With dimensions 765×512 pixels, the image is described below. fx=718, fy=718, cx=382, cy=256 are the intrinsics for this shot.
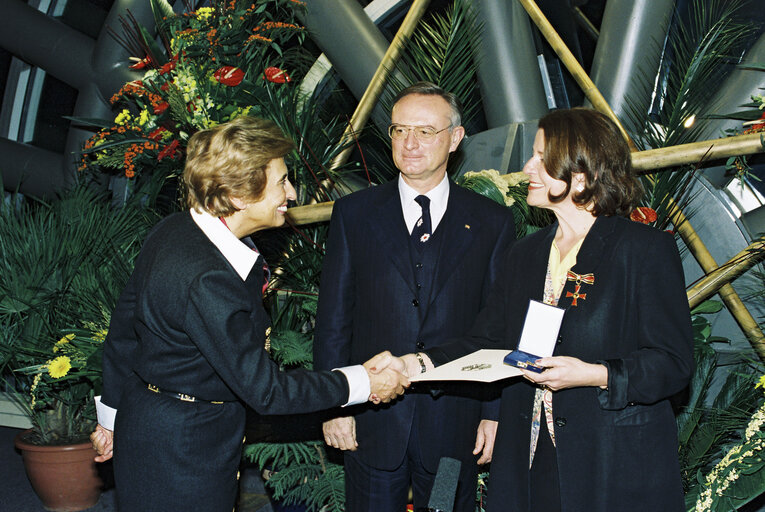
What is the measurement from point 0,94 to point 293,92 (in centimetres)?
477

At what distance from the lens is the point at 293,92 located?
11.3ft

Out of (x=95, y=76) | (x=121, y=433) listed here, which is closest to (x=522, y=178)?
(x=121, y=433)

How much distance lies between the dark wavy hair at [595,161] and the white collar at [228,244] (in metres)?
0.84

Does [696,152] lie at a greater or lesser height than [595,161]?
greater

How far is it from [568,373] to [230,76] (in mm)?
2161

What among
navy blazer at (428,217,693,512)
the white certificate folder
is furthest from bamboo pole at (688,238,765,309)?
the white certificate folder

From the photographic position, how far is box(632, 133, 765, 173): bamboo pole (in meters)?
2.85

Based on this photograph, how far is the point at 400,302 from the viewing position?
7.67 ft

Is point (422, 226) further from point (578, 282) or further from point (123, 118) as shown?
point (123, 118)

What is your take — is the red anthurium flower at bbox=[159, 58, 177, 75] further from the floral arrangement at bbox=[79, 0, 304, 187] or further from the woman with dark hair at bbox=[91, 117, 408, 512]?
the woman with dark hair at bbox=[91, 117, 408, 512]

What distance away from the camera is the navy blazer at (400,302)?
91.8 inches

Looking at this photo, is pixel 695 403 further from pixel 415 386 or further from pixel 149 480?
pixel 149 480

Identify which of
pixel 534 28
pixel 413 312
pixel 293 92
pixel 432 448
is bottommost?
pixel 432 448

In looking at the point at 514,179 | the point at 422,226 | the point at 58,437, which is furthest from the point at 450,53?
the point at 58,437
